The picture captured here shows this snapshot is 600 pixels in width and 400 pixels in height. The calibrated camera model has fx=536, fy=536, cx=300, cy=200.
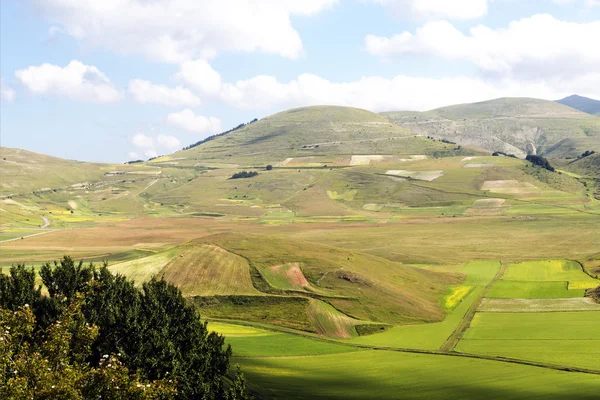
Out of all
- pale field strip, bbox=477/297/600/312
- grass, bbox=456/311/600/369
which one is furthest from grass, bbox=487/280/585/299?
grass, bbox=456/311/600/369

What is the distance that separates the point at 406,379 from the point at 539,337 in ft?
96.0

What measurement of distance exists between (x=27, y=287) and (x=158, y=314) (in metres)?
14.4

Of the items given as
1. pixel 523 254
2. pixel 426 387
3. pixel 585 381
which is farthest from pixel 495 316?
pixel 523 254

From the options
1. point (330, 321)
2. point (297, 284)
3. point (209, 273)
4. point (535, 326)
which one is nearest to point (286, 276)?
point (297, 284)

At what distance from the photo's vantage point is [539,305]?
101 metres

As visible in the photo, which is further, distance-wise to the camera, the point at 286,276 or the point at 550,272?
the point at 550,272

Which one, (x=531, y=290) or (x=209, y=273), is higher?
(x=209, y=273)

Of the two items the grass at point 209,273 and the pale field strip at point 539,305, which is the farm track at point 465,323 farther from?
the grass at point 209,273

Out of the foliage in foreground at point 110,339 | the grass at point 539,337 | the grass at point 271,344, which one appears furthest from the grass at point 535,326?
the foliage in foreground at point 110,339

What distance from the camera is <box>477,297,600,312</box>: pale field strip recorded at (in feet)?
316

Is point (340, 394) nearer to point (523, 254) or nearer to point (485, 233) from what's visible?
point (523, 254)

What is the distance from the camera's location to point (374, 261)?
125188 mm

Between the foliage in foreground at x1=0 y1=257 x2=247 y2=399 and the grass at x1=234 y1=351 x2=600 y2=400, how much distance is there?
8307 mm

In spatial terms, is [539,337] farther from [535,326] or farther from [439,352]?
[439,352]
